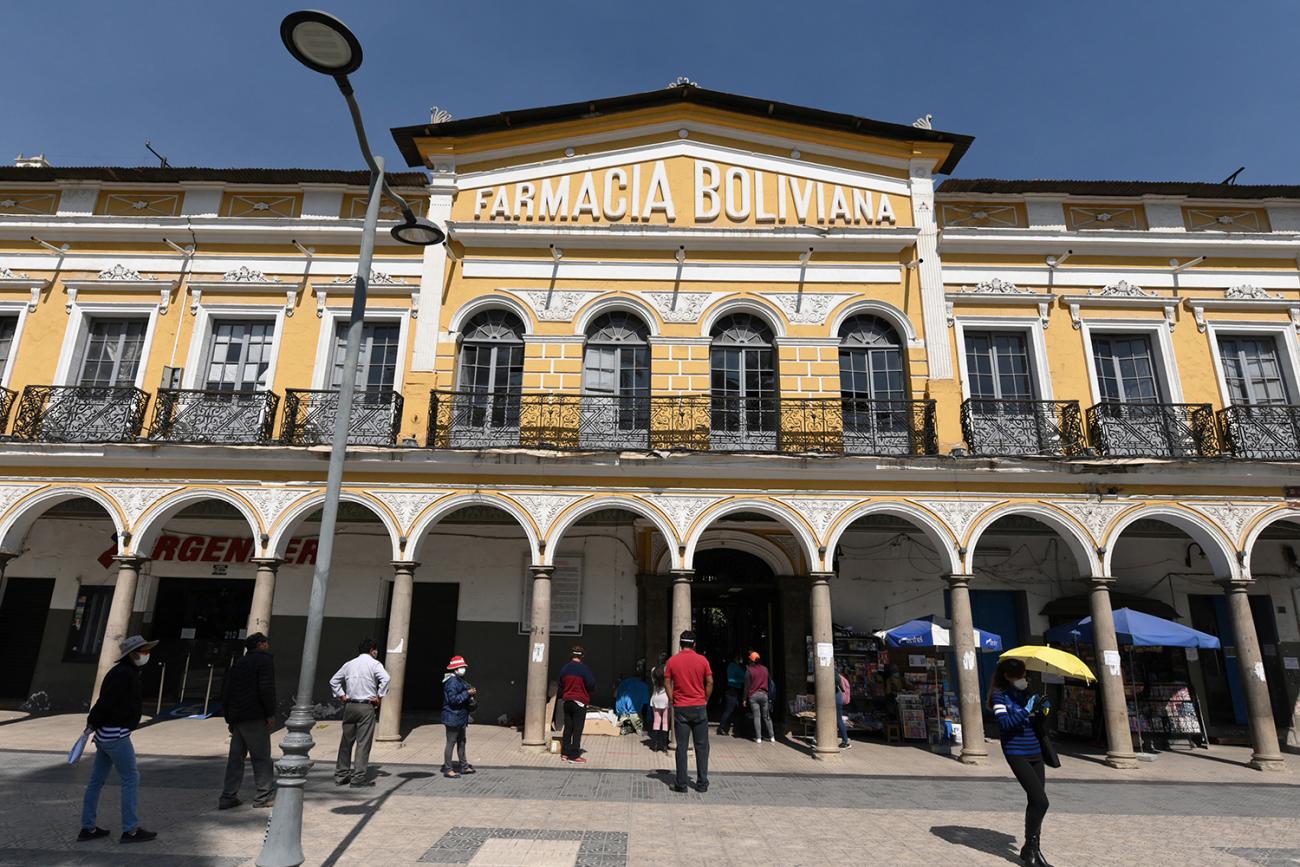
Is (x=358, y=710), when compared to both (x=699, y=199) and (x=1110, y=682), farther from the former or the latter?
(x=1110, y=682)

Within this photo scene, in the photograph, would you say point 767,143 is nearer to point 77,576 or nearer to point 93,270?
point 93,270

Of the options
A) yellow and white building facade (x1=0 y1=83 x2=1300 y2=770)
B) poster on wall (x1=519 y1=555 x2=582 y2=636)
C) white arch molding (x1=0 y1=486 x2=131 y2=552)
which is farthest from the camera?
poster on wall (x1=519 y1=555 x2=582 y2=636)

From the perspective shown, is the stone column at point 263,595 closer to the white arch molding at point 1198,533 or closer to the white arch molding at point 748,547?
the white arch molding at point 748,547

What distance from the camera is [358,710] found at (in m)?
8.14

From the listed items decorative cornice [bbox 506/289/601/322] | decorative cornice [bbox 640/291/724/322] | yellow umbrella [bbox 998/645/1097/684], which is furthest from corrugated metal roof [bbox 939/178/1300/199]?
yellow umbrella [bbox 998/645/1097/684]

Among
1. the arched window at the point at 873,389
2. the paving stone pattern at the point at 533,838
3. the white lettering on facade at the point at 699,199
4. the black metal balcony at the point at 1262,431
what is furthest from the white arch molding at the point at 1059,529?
the paving stone pattern at the point at 533,838

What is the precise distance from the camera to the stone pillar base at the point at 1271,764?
34.2ft

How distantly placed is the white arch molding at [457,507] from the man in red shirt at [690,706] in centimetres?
380

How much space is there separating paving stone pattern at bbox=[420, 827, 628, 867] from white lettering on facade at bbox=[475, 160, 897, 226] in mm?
10390

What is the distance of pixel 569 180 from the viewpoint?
13.9m

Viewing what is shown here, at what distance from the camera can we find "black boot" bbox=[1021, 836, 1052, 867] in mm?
5855

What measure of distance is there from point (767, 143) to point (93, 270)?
1300 cm

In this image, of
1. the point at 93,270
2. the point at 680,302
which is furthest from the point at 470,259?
the point at 93,270

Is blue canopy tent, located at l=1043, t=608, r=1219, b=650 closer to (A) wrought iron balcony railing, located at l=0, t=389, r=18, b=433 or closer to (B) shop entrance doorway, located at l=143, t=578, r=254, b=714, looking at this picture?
(B) shop entrance doorway, located at l=143, t=578, r=254, b=714
